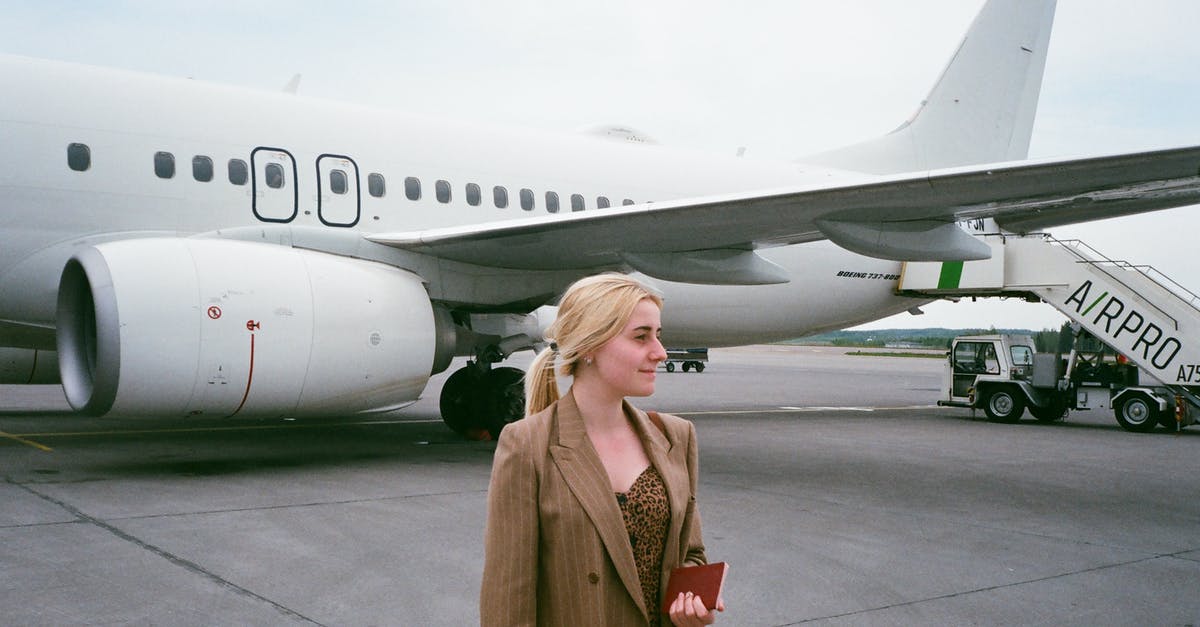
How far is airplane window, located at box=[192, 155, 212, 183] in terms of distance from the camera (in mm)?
9023

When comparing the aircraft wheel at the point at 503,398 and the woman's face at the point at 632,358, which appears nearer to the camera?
the woman's face at the point at 632,358

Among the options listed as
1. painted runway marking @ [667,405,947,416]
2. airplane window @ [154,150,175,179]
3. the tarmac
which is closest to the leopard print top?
the tarmac

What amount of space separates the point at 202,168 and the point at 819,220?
5460 millimetres

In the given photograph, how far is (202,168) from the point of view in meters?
9.06

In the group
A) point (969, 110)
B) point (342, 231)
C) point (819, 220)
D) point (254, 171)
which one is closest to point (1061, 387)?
point (969, 110)

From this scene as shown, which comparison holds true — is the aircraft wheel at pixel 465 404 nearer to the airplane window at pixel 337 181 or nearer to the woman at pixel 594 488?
the airplane window at pixel 337 181

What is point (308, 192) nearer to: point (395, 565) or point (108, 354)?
point (108, 354)

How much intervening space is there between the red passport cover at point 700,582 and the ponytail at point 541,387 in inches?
19.9

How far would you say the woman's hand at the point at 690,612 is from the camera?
81.4 inches

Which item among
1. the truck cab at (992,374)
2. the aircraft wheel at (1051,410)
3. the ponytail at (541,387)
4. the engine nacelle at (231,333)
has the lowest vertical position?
the aircraft wheel at (1051,410)

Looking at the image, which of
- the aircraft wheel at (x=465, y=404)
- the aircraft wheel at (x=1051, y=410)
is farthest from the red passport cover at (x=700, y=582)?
the aircraft wheel at (x=1051, y=410)

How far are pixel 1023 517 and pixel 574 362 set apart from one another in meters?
6.06

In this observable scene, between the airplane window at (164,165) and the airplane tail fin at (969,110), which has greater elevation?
the airplane tail fin at (969,110)

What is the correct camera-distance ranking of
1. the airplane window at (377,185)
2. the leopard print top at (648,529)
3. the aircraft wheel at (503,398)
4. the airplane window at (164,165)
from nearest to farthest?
the leopard print top at (648,529) < the airplane window at (164,165) < the airplane window at (377,185) < the aircraft wheel at (503,398)
